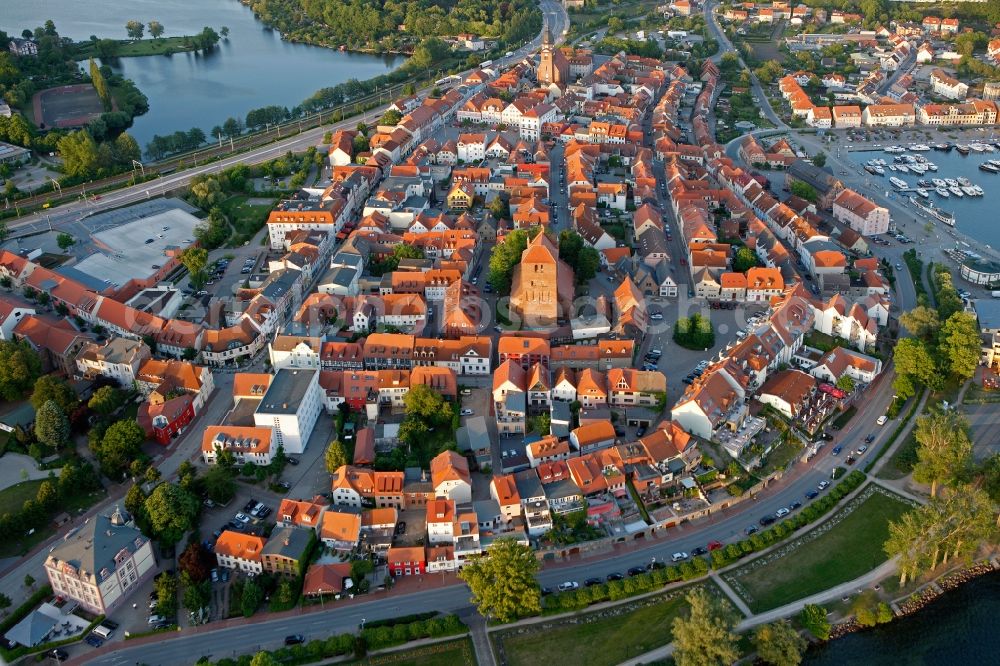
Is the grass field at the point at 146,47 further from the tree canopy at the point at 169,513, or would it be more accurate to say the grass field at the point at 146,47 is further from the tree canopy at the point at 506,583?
the tree canopy at the point at 506,583

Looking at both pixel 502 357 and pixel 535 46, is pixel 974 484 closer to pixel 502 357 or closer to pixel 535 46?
pixel 502 357

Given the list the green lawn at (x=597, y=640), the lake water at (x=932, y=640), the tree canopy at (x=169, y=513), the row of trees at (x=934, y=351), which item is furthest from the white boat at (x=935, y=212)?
the tree canopy at (x=169, y=513)

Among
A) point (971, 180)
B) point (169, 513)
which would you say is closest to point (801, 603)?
point (169, 513)

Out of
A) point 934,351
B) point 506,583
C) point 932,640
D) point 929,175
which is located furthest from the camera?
point 929,175

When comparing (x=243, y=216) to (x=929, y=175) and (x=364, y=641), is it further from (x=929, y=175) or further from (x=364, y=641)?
(x=929, y=175)

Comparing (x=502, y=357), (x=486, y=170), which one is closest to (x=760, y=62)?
(x=486, y=170)

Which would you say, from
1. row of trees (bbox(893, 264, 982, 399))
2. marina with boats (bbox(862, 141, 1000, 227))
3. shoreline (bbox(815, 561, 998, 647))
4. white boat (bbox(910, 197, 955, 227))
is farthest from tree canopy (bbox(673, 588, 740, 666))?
marina with boats (bbox(862, 141, 1000, 227))
